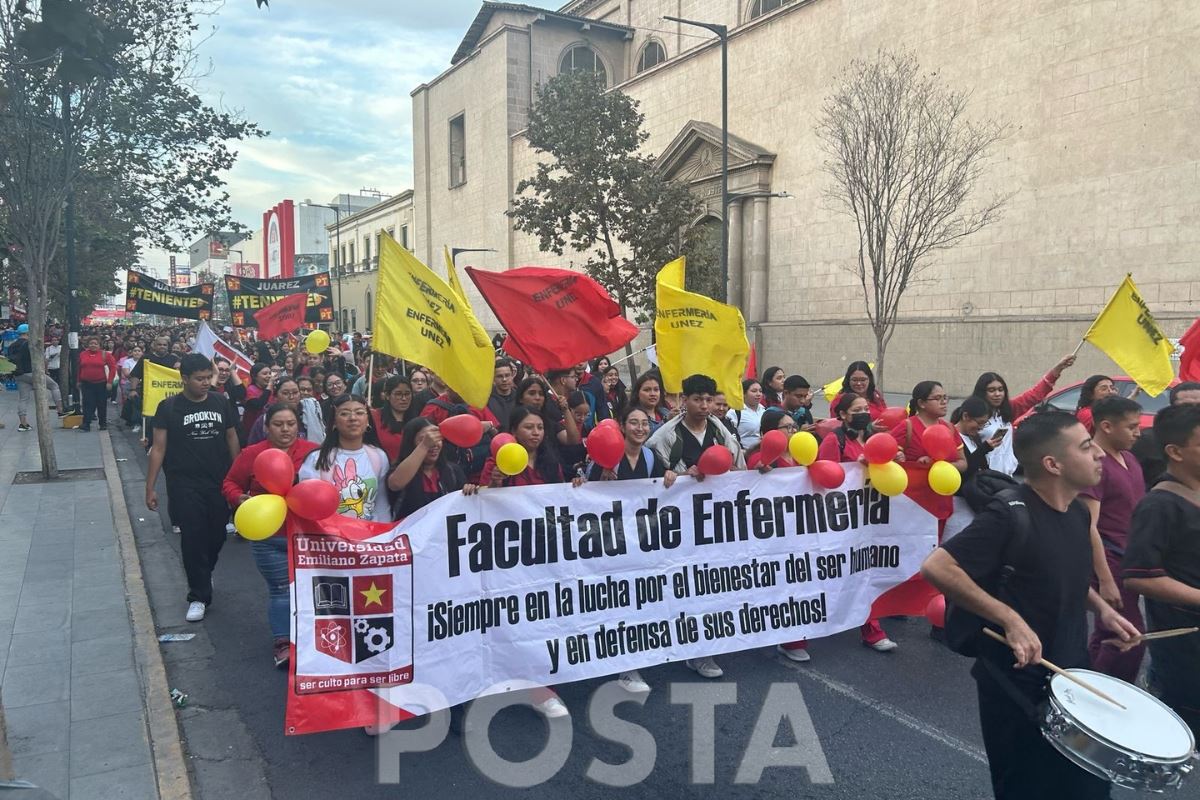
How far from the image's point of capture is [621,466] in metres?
4.94

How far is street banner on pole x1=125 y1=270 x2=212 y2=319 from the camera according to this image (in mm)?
14492

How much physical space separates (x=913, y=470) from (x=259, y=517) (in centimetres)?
393

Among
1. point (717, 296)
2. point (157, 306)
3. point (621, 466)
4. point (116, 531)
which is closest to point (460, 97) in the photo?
point (717, 296)

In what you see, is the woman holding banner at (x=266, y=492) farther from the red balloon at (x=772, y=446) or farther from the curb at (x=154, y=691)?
the red balloon at (x=772, y=446)

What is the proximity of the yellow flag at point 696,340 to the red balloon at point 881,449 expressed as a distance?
41.6 inches

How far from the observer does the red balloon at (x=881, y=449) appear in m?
5.06

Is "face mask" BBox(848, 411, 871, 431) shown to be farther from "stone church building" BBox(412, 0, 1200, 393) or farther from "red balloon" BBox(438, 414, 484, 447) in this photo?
"stone church building" BBox(412, 0, 1200, 393)

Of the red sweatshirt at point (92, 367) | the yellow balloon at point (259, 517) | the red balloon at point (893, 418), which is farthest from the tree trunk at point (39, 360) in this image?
the red balloon at point (893, 418)

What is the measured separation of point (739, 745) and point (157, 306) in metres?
14.0

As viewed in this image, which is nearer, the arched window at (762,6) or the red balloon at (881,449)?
the red balloon at (881,449)

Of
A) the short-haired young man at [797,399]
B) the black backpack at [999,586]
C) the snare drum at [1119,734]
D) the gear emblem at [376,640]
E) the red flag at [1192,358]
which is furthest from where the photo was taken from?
the short-haired young man at [797,399]

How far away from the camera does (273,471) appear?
3893 millimetres

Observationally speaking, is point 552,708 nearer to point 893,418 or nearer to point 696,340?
point 696,340

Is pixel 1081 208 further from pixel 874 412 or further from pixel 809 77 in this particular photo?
pixel 874 412
